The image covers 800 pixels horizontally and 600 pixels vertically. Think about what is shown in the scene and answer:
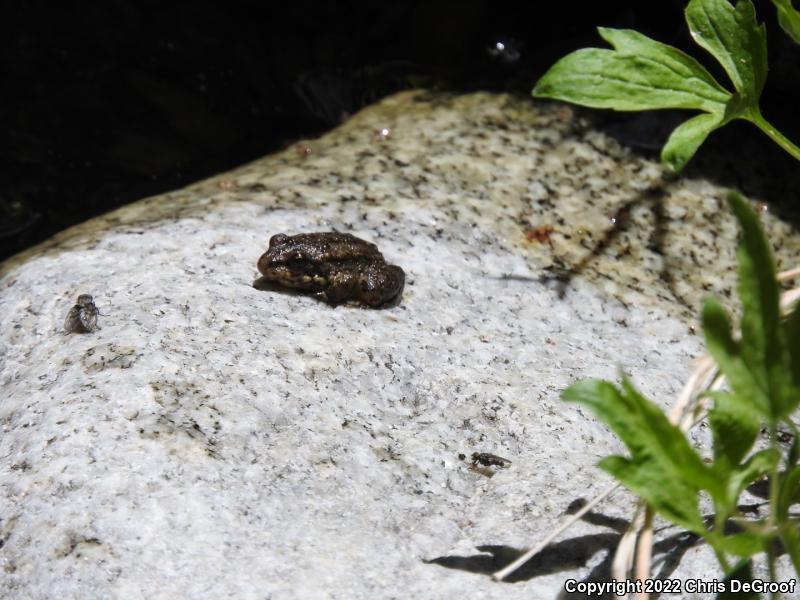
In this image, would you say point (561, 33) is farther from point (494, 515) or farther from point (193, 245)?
point (494, 515)

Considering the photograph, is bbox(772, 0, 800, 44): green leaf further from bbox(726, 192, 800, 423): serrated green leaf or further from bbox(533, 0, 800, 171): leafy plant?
bbox(726, 192, 800, 423): serrated green leaf

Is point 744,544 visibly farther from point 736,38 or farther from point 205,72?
point 205,72

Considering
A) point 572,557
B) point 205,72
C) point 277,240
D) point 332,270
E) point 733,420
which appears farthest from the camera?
point 205,72

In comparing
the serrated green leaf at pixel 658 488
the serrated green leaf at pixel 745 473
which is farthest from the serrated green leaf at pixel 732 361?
the serrated green leaf at pixel 658 488

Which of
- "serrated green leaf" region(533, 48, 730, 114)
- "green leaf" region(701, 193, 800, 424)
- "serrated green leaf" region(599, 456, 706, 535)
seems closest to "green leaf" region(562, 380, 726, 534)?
"serrated green leaf" region(599, 456, 706, 535)

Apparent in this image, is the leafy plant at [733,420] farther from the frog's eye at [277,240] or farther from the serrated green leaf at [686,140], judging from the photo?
the frog's eye at [277,240]

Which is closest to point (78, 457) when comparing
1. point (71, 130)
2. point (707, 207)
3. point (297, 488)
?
point (297, 488)

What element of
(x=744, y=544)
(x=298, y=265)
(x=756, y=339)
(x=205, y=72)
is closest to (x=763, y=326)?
(x=756, y=339)
